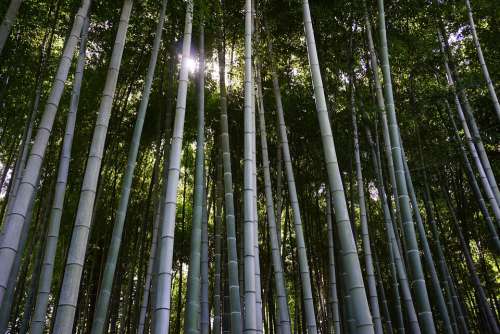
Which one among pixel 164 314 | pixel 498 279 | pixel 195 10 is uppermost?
pixel 195 10

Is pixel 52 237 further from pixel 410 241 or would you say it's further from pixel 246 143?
pixel 410 241

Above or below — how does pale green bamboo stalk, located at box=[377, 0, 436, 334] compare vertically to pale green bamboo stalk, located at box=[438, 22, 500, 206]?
below

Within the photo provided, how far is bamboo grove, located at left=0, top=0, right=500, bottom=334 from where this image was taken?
8.39ft

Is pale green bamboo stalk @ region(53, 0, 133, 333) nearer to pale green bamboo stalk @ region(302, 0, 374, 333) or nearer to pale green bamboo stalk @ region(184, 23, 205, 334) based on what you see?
pale green bamboo stalk @ region(184, 23, 205, 334)

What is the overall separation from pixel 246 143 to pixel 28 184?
51.7 inches

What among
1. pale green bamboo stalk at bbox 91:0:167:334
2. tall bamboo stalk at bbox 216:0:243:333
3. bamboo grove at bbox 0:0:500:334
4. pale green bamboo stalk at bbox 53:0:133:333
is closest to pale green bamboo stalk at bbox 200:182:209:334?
bamboo grove at bbox 0:0:500:334

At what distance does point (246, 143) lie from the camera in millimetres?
2773

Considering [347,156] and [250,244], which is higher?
[347,156]

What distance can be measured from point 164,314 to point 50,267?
3.76 ft

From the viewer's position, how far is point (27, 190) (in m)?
2.01

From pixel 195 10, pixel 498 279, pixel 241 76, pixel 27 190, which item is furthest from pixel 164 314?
pixel 498 279

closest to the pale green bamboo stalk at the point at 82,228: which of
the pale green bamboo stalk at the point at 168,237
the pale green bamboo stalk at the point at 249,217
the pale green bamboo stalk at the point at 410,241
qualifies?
the pale green bamboo stalk at the point at 168,237

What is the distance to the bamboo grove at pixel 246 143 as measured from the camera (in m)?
2.56

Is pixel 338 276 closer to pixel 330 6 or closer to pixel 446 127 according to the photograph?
pixel 446 127
